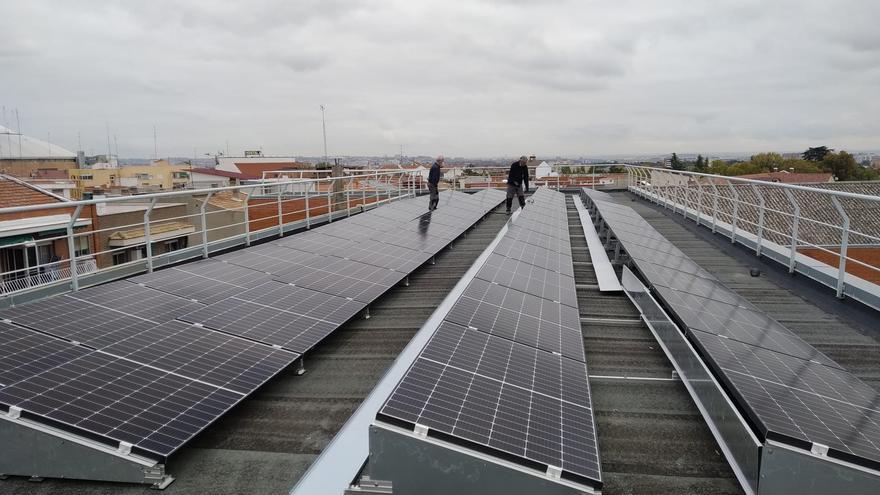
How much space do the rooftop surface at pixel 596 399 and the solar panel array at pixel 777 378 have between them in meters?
0.55

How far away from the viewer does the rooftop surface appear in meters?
3.64

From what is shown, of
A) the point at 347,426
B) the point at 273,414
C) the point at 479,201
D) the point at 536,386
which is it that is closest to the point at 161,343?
the point at 273,414

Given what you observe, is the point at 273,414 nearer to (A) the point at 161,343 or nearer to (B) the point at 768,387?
(A) the point at 161,343

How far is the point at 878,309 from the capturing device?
7020mm

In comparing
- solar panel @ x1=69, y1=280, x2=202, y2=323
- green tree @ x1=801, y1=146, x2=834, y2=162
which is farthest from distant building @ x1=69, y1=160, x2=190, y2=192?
green tree @ x1=801, y1=146, x2=834, y2=162

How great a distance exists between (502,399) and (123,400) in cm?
264

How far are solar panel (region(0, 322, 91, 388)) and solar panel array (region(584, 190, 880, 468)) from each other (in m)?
4.99

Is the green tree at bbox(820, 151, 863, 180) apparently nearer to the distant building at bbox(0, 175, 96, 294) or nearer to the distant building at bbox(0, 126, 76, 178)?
the distant building at bbox(0, 175, 96, 294)

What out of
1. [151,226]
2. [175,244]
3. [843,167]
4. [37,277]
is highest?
[843,167]

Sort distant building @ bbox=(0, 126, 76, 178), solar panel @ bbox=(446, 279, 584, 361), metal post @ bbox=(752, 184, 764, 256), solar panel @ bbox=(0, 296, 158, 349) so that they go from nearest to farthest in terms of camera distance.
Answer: solar panel @ bbox=(0, 296, 158, 349)
solar panel @ bbox=(446, 279, 584, 361)
metal post @ bbox=(752, 184, 764, 256)
distant building @ bbox=(0, 126, 76, 178)

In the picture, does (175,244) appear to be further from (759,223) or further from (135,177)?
(759,223)

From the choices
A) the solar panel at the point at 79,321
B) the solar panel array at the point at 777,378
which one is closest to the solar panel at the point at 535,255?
the solar panel array at the point at 777,378

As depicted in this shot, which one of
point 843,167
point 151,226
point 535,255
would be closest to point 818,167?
point 843,167

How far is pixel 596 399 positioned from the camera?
16.1 feet
